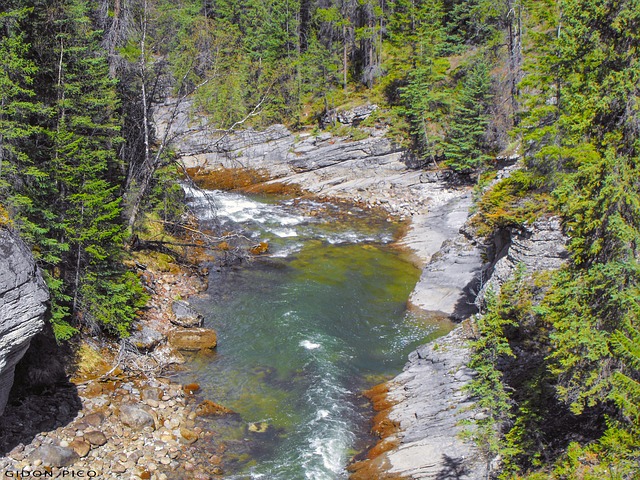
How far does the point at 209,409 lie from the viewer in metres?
13.5

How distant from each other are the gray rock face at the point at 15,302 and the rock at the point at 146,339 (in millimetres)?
5206

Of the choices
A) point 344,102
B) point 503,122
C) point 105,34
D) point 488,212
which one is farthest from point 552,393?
point 344,102

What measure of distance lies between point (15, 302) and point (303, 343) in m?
9.78

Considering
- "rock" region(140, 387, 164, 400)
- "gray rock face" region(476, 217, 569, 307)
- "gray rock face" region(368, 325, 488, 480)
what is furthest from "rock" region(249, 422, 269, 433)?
"gray rock face" region(476, 217, 569, 307)

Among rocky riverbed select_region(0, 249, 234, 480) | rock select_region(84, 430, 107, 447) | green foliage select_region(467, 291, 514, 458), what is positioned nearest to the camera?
green foliage select_region(467, 291, 514, 458)

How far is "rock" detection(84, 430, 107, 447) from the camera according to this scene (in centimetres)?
1109

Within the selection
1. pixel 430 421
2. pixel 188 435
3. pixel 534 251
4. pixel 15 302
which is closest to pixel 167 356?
pixel 188 435

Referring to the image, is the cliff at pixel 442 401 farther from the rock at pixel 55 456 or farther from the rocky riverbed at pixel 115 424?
the rock at pixel 55 456

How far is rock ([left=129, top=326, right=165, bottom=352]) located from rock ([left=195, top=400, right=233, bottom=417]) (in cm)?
299

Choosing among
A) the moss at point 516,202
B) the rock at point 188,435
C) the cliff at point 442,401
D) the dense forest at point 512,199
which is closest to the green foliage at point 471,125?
the dense forest at point 512,199

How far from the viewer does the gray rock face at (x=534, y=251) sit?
576 inches

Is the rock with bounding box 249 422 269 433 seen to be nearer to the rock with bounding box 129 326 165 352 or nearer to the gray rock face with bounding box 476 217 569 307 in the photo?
the rock with bounding box 129 326 165 352

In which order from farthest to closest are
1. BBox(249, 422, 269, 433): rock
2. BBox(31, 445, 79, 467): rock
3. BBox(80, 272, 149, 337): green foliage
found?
BBox(80, 272, 149, 337): green foliage, BBox(249, 422, 269, 433): rock, BBox(31, 445, 79, 467): rock

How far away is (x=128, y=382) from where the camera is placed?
13.6 metres
